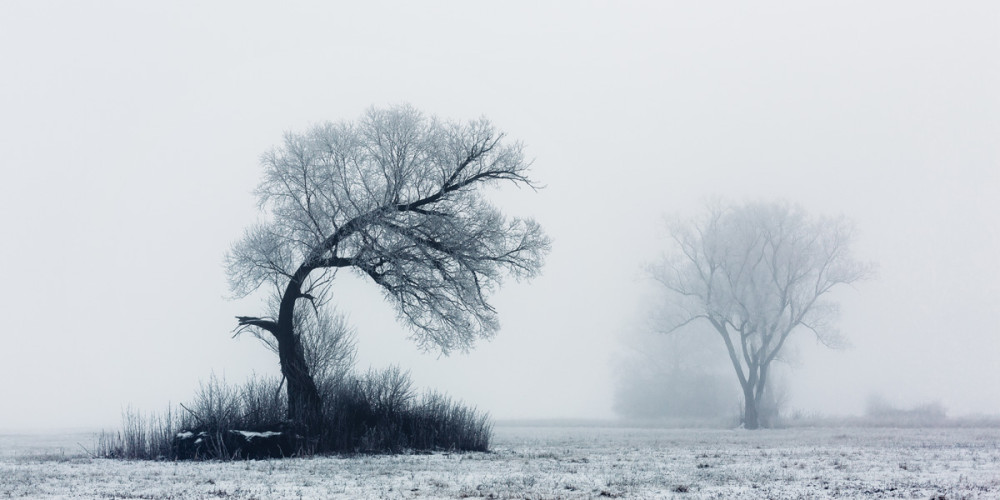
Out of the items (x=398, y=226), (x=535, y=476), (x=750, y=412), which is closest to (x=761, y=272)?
(x=750, y=412)

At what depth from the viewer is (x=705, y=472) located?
1576 centimetres

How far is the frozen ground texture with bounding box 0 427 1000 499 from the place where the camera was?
1193 cm

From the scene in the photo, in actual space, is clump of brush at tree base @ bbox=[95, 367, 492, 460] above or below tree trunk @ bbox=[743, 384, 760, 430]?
above

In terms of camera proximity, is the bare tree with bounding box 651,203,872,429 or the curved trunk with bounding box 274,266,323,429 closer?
the curved trunk with bounding box 274,266,323,429

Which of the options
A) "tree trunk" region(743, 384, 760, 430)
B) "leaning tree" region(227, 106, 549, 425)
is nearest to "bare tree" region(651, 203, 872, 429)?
"tree trunk" region(743, 384, 760, 430)

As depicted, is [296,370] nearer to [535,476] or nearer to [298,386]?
[298,386]

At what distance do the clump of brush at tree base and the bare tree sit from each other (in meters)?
30.5

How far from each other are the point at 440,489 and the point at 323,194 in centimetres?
1552

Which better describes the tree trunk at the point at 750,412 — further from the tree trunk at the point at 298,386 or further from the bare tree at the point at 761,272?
the tree trunk at the point at 298,386

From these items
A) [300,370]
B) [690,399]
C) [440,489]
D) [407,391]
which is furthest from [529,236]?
[690,399]

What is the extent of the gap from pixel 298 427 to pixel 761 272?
131 feet

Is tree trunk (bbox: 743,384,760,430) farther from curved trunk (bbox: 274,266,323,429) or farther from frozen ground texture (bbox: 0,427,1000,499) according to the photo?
curved trunk (bbox: 274,266,323,429)

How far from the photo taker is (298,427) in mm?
21969

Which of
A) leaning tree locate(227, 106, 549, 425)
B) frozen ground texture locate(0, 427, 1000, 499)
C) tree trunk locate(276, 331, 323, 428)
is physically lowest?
frozen ground texture locate(0, 427, 1000, 499)
